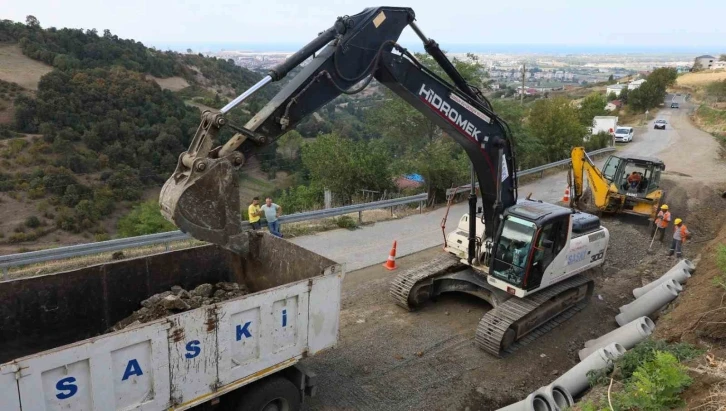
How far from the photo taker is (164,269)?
703 centimetres

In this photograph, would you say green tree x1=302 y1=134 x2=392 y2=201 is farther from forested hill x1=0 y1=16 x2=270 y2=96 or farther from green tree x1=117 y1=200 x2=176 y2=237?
forested hill x1=0 y1=16 x2=270 y2=96

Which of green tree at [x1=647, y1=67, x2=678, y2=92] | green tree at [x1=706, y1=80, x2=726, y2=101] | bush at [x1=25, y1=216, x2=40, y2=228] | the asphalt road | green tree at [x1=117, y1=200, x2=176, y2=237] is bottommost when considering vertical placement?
bush at [x1=25, y1=216, x2=40, y2=228]

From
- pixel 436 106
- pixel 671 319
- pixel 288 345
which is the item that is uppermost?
pixel 436 106

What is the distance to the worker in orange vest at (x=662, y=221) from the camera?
45.3 ft

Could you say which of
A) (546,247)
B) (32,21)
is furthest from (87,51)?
(546,247)

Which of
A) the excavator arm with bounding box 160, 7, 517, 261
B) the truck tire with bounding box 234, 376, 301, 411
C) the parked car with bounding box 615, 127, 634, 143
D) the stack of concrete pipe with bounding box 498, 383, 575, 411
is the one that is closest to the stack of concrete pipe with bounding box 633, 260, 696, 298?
the excavator arm with bounding box 160, 7, 517, 261

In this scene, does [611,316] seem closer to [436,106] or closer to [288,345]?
[436,106]

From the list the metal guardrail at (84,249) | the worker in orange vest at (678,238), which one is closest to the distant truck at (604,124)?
the worker in orange vest at (678,238)

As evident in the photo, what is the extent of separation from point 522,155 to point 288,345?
20865mm

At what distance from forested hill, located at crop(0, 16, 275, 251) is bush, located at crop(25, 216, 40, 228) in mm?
45

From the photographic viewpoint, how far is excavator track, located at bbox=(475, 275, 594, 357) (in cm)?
819

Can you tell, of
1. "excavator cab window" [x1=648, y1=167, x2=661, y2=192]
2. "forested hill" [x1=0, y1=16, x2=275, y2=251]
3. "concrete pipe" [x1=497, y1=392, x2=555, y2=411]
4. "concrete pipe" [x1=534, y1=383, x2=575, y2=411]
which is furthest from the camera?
"forested hill" [x1=0, y1=16, x2=275, y2=251]

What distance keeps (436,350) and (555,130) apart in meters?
22.1

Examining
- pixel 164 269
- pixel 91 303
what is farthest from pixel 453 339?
pixel 91 303
